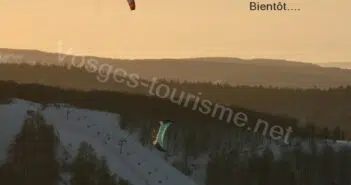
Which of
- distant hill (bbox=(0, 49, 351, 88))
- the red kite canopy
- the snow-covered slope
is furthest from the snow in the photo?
the red kite canopy

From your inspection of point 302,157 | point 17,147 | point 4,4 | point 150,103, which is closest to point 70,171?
point 17,147

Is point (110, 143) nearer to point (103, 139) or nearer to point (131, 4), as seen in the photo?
point (103, 139)

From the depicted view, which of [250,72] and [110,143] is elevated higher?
[250,72]

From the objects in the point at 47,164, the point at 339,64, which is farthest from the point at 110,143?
the point at 339,64

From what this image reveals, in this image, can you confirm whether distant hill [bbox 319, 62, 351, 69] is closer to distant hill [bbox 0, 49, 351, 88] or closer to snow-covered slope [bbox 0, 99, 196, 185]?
distant hill [bbox 0, 49, 351, 88]

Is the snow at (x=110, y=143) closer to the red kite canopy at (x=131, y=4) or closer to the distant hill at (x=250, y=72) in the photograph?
the distant hill at (x=250, y=72)

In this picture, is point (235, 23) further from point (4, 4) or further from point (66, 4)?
point (4, 4)
